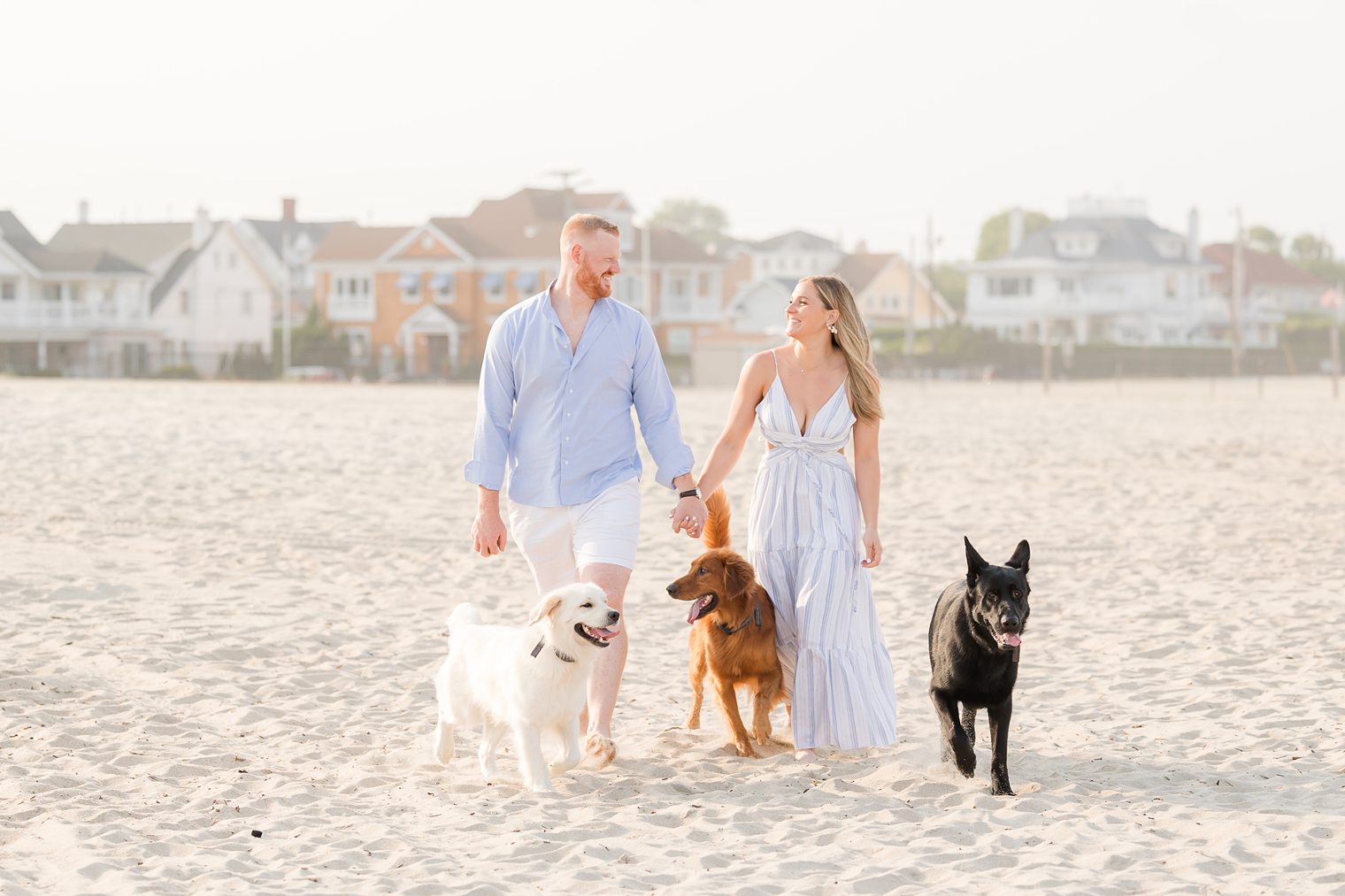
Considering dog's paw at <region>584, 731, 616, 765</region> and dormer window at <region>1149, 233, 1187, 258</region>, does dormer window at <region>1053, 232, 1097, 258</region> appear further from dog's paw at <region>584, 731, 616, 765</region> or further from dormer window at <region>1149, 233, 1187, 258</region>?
dog's paw at <region>584, 731, 616, 765</region>

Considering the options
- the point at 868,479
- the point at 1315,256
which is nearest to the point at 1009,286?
the point at 1315,256

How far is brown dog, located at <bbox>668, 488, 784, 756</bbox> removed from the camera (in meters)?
5.83

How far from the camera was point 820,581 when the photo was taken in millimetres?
6090

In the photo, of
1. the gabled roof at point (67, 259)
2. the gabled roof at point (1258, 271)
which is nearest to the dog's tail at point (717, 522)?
the gabled roof at point (67, 259)

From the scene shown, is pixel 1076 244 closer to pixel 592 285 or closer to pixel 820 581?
pixel 820 581

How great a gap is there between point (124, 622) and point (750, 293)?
81.4 m

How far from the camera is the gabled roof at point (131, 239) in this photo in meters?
71.3

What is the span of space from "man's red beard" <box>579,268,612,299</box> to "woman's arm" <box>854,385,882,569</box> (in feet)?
3.83

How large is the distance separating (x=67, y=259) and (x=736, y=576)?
64.9 metres

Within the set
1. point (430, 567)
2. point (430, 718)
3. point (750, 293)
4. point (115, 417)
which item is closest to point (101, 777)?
point (430, 718)

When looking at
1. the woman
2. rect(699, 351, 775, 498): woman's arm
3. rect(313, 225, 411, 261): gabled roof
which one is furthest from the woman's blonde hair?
rect(313, 225, 411, 261): gabled roof

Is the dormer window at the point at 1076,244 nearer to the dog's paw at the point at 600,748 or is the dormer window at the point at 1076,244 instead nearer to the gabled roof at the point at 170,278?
the gabled roof at the point at 170,278

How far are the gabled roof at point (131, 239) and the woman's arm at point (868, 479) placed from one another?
6895cm

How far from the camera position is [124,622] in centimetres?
880
